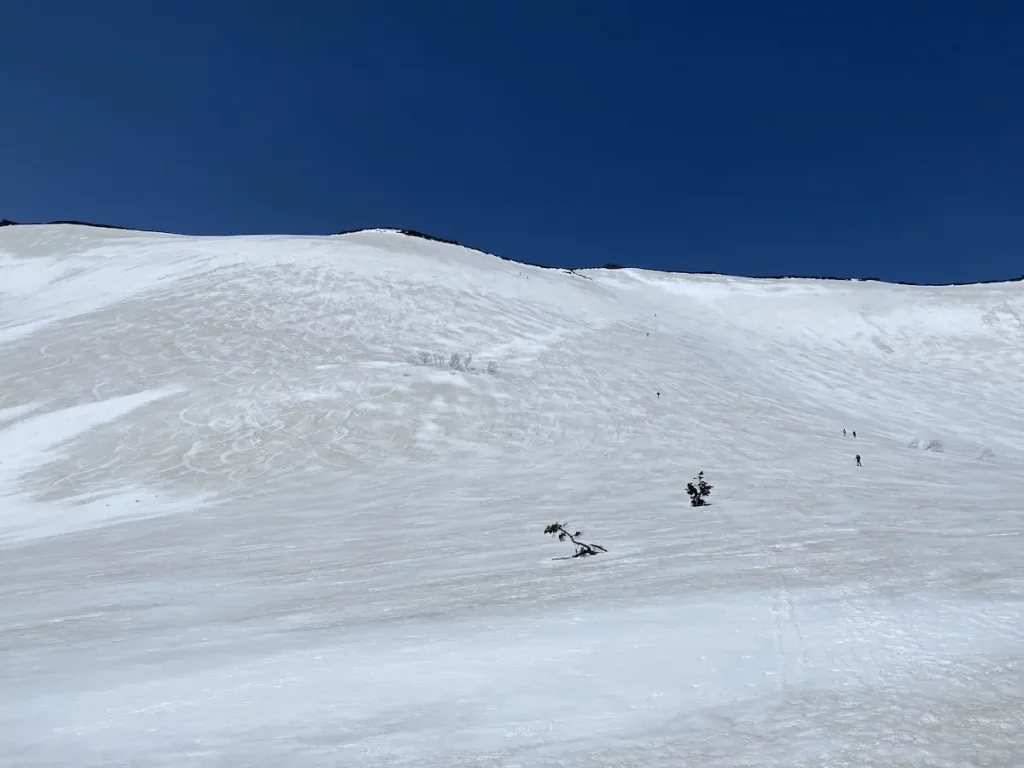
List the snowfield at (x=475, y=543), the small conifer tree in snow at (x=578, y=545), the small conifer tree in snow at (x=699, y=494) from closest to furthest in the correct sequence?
1. the snowfield at (x=475, y=543)
2. the small conifer tree in snow at (x=578, y=545)
3. the small conifer tree in snow at (x=699, y=494)

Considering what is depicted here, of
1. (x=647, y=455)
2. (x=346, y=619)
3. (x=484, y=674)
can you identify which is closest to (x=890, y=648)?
(x=484, y=674)

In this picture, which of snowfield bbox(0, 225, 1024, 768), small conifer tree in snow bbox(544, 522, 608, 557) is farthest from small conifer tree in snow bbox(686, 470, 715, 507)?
small conifer tree in snow bbox(544, 522, 608, 557)

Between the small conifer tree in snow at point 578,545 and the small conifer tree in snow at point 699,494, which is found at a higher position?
the small conifer tree in snow at point 699,494

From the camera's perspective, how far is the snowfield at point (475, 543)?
329cm

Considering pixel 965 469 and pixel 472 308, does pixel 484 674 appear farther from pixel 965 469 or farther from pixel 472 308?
pixel 472 308

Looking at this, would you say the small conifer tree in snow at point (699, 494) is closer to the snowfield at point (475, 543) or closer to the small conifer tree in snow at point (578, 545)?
the snowfield at point (475, 543)

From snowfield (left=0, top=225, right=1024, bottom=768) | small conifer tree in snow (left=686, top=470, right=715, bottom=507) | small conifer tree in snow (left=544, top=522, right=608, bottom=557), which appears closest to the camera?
snowfield (left=0, top=225, right=1024, bottom=768)

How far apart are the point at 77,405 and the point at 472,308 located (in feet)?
40.1

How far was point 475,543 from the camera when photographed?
7262 mm

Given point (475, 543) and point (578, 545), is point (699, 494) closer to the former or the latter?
point (578, 545)

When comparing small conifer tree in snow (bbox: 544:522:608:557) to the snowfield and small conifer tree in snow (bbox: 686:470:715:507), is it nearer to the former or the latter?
the snowfield

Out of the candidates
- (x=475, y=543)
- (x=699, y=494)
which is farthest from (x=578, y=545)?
(x=699, y=494)

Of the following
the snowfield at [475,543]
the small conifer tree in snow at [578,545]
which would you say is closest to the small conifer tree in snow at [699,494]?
the snowfield at [475,543]

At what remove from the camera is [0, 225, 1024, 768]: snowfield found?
329cm
